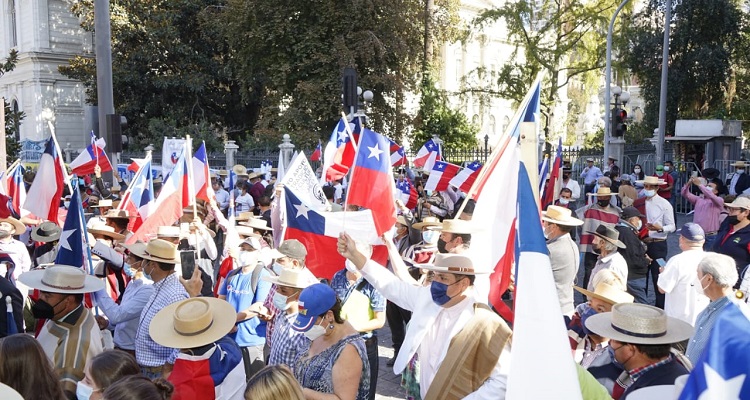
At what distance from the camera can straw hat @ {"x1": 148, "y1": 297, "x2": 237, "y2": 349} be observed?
13.2ft

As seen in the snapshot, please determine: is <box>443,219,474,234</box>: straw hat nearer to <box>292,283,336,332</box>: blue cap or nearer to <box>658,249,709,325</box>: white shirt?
<box>292,283,336,332</box>: blue cap

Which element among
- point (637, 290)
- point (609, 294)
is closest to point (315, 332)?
point (609, 294)

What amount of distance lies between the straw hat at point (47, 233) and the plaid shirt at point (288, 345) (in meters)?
4.29

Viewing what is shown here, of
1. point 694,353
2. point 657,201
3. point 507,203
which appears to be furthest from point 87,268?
point 657,201

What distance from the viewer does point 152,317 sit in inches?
191

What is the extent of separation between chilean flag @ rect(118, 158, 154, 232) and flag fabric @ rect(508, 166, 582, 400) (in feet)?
22.9

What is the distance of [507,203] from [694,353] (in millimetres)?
1442

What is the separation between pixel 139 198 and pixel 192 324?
18.2 ft

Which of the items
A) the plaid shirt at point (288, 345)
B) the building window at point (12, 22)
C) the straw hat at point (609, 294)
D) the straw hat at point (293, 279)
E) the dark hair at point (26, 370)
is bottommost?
the plaid shirt at point (288, 345)

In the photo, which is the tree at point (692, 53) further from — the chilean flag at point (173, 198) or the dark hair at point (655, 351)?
the dark hair at point (655, 351)

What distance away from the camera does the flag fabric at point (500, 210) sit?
4.43 metres

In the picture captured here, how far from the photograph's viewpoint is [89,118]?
14.5 m

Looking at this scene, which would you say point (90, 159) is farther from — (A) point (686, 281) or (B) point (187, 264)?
(A) point (686, 281)

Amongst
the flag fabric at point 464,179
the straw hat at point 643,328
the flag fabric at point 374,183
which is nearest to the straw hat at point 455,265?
the straw hat at point 643,328
